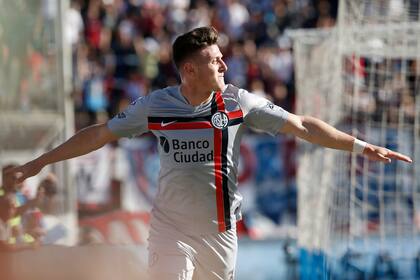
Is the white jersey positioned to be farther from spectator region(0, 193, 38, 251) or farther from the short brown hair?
spectator region(0, 193, 38, 251)

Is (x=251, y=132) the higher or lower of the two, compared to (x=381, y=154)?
lower

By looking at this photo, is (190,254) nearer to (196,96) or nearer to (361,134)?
(196,96)

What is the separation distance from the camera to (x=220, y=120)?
4.74m

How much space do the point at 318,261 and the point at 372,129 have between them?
A: 2.49m

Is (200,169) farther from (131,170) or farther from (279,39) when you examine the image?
(279,39)

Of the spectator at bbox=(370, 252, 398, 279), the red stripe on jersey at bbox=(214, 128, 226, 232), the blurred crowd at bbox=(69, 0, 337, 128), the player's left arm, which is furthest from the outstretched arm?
the blurred crowd at bbox=(69, 0, 337, 128)

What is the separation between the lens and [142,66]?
567 inches

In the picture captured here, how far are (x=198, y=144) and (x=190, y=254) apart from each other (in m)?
0.61

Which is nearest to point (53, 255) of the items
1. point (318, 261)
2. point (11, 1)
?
point (11, 1)

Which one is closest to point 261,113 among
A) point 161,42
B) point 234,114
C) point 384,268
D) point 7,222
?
point 234,114

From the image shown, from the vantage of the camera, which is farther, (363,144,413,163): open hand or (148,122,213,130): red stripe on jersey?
(363,144,413,163): open hand

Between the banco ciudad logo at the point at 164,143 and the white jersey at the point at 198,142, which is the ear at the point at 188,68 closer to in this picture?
the white jersey at the point at 198,142

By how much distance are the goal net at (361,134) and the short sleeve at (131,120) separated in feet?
11.8

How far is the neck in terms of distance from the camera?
4762 mm
